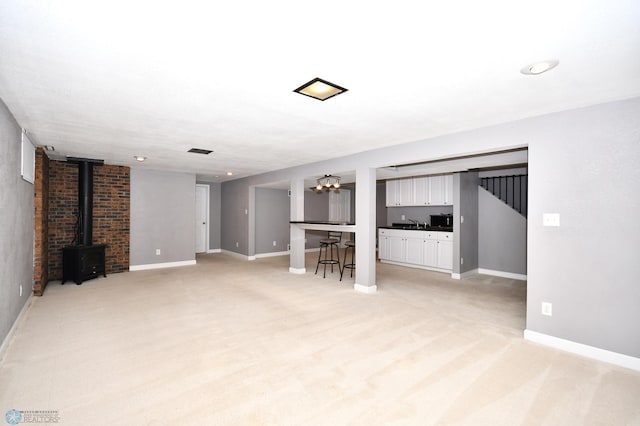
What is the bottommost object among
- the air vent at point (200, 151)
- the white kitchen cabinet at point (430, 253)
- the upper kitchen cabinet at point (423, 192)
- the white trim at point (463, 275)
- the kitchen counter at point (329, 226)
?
the white trim at point (463, 275)

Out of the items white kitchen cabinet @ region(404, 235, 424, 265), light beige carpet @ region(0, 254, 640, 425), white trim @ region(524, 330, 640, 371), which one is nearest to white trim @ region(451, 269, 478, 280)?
white kitchen cabinet @ region(404, 235, 424, 265)

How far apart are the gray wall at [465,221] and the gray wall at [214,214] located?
666 centimetres

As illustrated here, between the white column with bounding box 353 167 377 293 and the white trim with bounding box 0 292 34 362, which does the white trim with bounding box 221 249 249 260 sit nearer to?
the white column with bounding box 353 167 377 293

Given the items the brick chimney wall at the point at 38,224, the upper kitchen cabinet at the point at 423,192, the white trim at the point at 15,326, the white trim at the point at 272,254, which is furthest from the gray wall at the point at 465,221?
the brick chimney wall at the point at 38,224

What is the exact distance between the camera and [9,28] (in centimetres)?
162

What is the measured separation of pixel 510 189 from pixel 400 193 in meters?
2.26

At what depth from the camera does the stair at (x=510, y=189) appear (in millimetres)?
6113

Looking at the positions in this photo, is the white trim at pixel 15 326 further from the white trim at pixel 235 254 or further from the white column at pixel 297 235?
the white trim at pixel 235 254

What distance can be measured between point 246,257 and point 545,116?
22.5 ft

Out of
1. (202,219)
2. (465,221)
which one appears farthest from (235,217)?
(465,221)

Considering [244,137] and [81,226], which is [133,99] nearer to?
[244,137]

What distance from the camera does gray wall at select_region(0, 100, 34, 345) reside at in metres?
2.76

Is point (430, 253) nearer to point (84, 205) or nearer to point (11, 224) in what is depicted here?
point (11, 224)

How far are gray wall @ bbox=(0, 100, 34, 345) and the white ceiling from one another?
0.27 metres
